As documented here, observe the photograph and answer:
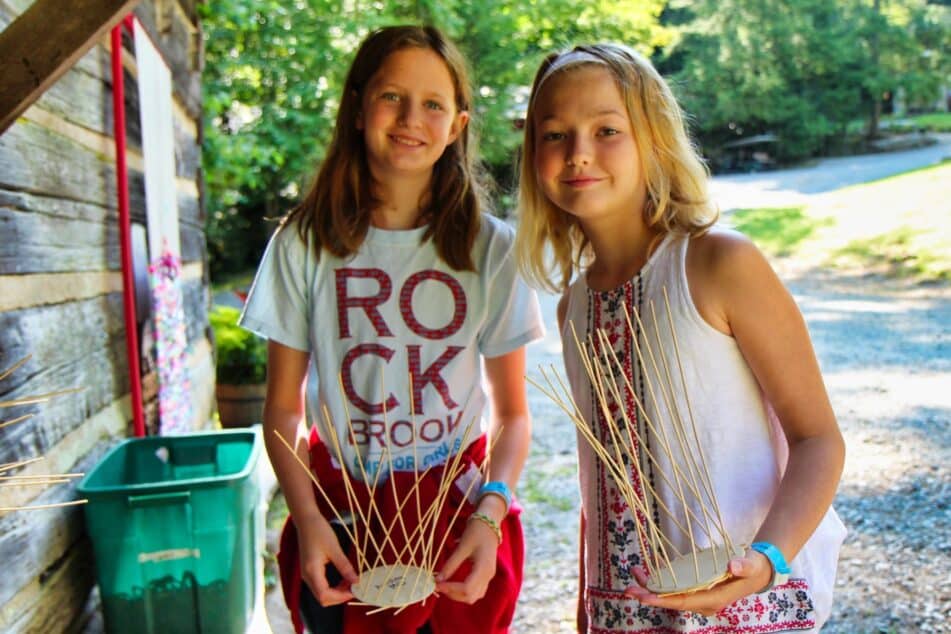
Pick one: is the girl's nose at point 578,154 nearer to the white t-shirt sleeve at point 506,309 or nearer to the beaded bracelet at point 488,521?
the white t-shirt sleeve at point 506,309

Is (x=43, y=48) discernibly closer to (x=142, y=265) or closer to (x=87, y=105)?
(x=87, y=105)

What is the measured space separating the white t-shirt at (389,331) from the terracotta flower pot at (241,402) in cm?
328

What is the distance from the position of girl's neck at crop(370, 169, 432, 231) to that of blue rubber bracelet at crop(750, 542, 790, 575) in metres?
0.89

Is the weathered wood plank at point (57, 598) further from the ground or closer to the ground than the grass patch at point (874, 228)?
closer to the ground

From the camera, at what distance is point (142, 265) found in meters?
3.05

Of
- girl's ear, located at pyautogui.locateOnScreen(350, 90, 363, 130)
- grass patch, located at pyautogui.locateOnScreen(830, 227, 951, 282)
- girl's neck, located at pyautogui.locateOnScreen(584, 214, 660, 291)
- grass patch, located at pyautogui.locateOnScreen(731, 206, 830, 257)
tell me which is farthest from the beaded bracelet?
grass patch, located at pyautogui.locateOnScreen(731, 206, 830, 257)

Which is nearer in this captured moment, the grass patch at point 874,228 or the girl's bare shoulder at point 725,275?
the girl's bare shoulder at point 725,275

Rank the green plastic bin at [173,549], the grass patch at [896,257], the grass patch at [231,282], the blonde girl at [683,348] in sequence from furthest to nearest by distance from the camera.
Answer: the grass patch at [231,282]
the grass patch at [896,257]
the green plastic bin at [173,549]
the blonde girl at [683,348]

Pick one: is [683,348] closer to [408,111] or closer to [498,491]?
[498,491]

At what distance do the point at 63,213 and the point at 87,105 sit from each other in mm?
470

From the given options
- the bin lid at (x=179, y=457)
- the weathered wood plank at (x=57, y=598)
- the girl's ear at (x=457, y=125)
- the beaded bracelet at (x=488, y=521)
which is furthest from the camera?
the bin lid at (x=179, y=457)

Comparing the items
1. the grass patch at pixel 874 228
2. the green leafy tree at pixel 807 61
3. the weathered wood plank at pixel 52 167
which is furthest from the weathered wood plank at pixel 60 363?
the green leafy tree at pixel 807 61

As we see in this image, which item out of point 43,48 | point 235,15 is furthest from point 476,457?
point 235,15

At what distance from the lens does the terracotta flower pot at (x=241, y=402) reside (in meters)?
4.78
